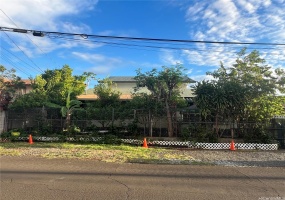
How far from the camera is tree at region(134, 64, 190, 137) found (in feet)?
51.6

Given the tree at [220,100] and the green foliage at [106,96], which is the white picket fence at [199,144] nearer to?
the tree at [220,100]

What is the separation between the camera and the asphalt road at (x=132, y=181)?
5.45m

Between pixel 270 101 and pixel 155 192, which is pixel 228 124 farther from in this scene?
pixel 155 192

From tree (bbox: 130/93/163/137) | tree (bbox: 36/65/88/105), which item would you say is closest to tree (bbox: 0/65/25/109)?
tree (bbox: 36/65/88/105)

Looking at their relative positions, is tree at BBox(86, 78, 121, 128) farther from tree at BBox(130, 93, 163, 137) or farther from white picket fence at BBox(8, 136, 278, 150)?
white picket fence at BBox(8, 136, 278, 150)

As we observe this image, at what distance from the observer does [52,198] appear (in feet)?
16.7

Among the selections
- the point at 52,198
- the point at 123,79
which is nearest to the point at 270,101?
the point at 52,198

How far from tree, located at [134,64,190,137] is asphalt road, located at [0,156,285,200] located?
722cm

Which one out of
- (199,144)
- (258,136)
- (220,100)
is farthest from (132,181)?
(258,136)

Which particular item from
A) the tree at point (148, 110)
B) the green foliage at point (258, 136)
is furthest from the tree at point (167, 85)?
the green foliage at point (258, 136)

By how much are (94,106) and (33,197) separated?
13.7 meters

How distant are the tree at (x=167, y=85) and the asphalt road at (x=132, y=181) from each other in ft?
23.7

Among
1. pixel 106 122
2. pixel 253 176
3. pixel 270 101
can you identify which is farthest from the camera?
pixel 106 122

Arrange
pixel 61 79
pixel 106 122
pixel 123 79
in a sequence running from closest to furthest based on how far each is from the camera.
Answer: pixel 106 122 → pixel 61 79 → pixel 123 79
